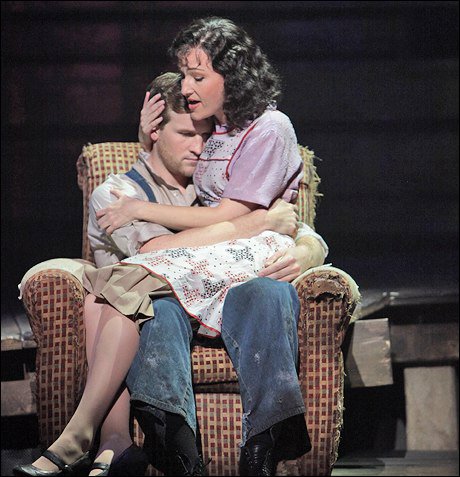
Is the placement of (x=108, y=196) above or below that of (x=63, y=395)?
above

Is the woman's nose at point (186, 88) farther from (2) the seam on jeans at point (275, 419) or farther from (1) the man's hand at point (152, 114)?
(2) the seam on jeans at point (275, 419)

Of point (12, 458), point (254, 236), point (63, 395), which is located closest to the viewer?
point (63, 395)

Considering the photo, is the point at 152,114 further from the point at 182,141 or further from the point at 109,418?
the point at 109,418

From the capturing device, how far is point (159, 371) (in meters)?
2.69

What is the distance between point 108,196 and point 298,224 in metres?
0.64

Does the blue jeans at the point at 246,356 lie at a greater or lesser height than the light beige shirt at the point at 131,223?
lesser

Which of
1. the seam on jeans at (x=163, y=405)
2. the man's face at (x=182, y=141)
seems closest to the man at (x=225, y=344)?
the seam on jeans at (x=163, y=405)

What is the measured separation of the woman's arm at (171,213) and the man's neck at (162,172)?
9.0 inches

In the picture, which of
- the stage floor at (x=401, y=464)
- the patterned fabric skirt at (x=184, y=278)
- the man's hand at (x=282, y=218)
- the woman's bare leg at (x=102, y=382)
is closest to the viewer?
the woman's bare leg at (x=102, y=382)

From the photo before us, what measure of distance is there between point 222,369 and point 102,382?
359mm

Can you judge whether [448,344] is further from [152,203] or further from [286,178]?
[152,203]

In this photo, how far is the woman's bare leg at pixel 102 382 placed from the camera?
262 centimetres

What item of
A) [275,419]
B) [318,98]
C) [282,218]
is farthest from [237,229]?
[318,98]

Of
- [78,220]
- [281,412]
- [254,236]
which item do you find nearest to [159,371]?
[281,412]
